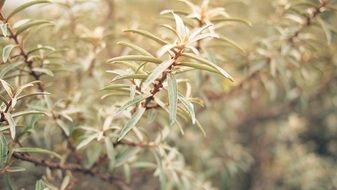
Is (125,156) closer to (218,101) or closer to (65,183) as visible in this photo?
(65,183)

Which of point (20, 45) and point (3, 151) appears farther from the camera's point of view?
point (20, 45)

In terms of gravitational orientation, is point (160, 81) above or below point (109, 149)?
above

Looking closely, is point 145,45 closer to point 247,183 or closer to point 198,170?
point 198,170

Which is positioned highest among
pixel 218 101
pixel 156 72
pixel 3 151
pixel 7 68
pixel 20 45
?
pixel 218 101

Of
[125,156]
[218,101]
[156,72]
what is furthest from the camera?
[218,101]

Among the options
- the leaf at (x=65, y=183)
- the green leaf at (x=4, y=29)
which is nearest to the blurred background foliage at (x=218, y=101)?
the leaf at (x=65, y=183)

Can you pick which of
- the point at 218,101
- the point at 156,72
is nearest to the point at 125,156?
the point at 156,72
